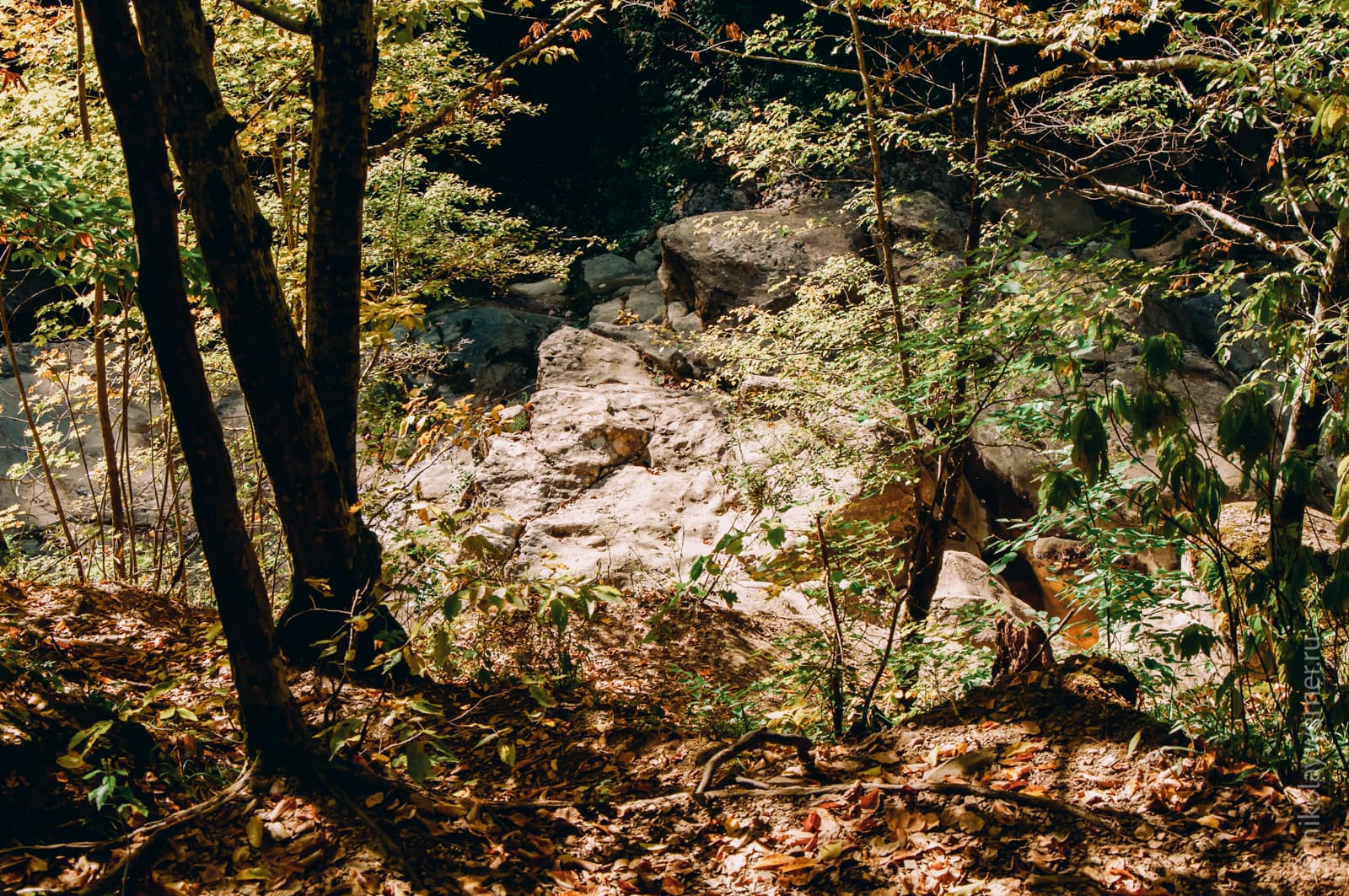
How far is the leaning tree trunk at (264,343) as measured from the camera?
2508 millimetres

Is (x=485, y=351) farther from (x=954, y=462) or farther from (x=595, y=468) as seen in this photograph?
(x=954, y=462)

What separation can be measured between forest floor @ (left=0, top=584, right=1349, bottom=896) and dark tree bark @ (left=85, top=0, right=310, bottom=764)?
0.17 m

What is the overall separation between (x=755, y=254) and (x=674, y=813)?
9.40 metres

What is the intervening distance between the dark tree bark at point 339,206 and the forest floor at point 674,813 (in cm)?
134

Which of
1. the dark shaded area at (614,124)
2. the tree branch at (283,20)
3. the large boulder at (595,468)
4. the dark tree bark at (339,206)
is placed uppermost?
the dark shaded area at (614,124)

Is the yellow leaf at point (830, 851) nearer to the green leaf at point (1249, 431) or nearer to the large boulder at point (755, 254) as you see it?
the green leaf at point (1249, 431)

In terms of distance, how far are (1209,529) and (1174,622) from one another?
5.16 metres

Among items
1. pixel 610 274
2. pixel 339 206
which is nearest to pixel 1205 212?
pixel 339 206

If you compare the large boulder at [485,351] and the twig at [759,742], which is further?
the large boulder at [485,351]

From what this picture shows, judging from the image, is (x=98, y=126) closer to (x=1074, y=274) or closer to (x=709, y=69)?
(x=1074, y=274)

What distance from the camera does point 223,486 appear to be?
1895 millimetres

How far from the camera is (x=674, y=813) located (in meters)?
2.26

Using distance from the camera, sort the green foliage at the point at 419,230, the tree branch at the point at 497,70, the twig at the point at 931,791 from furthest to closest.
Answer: the green foliage at the point at 419,230
the tree branch at the point at 497,70
the twig at the point at 931,791

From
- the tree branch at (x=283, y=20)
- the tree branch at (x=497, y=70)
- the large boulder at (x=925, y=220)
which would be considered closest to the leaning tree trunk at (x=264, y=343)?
the tree branch at (x=283, y=20)
